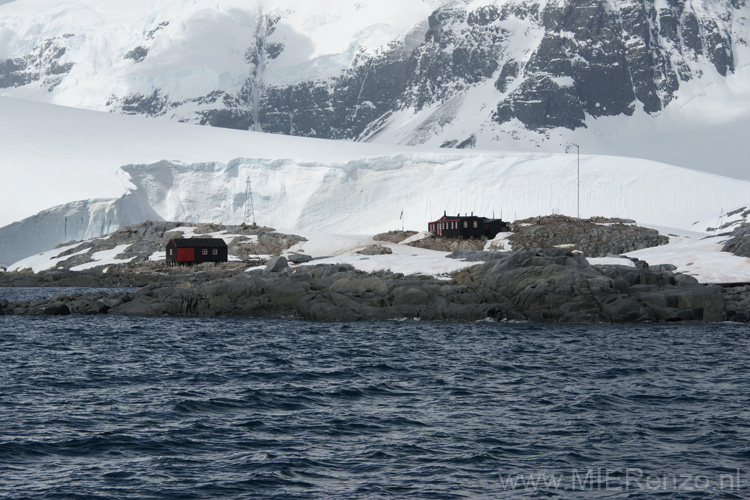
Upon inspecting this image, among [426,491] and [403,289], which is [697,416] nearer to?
[426,491]

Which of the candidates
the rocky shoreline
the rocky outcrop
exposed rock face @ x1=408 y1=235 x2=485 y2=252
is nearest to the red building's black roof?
exposed rock face @ x1=408 y1=235 x2=485 y2=252

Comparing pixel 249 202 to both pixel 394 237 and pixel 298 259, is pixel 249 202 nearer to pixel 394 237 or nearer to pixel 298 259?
pixel 394 237

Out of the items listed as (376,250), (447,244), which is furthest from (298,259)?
(447,244)

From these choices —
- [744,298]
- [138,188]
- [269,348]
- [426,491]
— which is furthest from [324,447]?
[138,188]

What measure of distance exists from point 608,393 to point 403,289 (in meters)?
22.0

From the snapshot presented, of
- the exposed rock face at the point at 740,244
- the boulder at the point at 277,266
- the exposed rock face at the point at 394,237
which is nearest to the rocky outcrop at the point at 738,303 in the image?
the exposed rock face at the point at 740,244

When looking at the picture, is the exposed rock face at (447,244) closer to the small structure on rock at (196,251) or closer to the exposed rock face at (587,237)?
the exposed rock face at (587,237)

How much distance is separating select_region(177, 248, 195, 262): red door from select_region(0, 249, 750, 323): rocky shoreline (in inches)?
1222

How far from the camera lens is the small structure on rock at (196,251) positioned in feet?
265

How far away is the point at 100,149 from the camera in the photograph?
116438 millimetres

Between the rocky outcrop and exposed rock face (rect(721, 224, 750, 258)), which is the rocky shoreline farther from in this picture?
exposed rock face (rect(721, 224, 750, 258))

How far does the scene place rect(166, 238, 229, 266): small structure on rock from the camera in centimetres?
8081

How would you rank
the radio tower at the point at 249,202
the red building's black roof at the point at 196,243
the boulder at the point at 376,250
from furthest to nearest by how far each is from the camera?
the radio tower at the point at 249,202
the red building's black roof at the point at 196,243
the boulder at the point at 376,250

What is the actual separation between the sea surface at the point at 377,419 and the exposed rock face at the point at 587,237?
4379 centimetres
